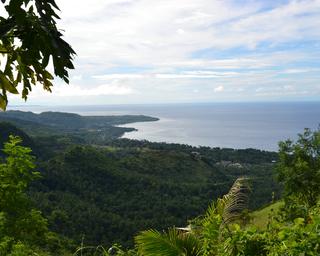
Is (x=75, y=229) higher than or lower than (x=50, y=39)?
lower

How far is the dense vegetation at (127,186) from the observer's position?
73312mm

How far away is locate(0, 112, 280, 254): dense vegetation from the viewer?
73312 mm

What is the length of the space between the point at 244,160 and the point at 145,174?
48629mm

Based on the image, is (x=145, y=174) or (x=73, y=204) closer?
(x=73, y=204)

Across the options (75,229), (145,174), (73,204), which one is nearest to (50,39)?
(75,229)

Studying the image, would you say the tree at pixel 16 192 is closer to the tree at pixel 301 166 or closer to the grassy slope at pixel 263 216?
the grassy slope at pixel 263 216

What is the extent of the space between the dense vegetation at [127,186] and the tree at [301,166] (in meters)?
32.3

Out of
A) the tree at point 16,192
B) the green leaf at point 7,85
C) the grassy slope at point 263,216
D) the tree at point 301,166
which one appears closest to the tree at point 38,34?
the green leaf at point 7,85

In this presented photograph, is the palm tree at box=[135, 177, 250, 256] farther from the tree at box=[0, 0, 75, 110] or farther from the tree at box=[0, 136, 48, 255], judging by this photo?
the tree at box=[0, 136, 48, 255]

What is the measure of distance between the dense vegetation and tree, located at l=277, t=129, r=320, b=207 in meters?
32.3

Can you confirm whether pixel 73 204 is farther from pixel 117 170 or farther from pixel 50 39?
pixel 50 39

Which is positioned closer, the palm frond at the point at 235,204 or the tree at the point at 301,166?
the palm frond at the point at 235,204

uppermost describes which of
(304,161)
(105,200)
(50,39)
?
(50,39)

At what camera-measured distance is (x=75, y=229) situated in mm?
69812
